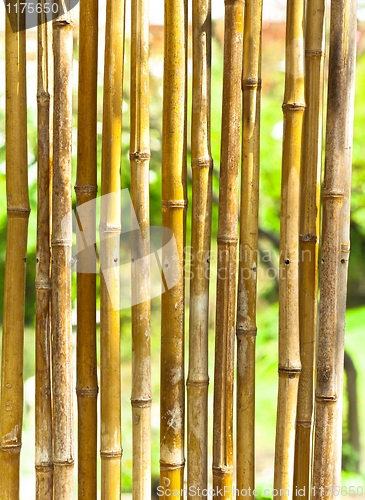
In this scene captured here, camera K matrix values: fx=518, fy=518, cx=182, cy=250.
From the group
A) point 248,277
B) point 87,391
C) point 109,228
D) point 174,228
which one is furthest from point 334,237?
point 87,391

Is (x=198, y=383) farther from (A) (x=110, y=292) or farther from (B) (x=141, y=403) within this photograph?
(A) (x=110, y=292)

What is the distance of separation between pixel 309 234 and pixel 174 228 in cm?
21

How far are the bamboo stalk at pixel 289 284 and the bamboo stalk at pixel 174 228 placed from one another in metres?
0.16

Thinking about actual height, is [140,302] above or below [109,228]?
below

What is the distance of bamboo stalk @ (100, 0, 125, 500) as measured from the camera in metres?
0.79

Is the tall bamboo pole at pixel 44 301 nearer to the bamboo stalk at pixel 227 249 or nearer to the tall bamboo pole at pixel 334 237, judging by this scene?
the bamboo stalk at pixel 227 249

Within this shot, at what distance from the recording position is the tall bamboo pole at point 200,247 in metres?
0.79

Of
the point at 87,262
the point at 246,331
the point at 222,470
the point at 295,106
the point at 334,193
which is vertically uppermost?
the point at 295,106

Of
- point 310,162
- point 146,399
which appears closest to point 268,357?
point 146,399

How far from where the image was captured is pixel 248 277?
0.82 metres

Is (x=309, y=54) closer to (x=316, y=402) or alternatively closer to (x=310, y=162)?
(x=310, y=162)

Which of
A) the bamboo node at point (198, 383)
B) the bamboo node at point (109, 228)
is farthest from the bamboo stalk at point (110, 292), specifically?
the bamboo node at point (198, 383)

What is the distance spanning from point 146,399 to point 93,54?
21.4 inches

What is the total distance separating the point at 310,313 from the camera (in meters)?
0.82
